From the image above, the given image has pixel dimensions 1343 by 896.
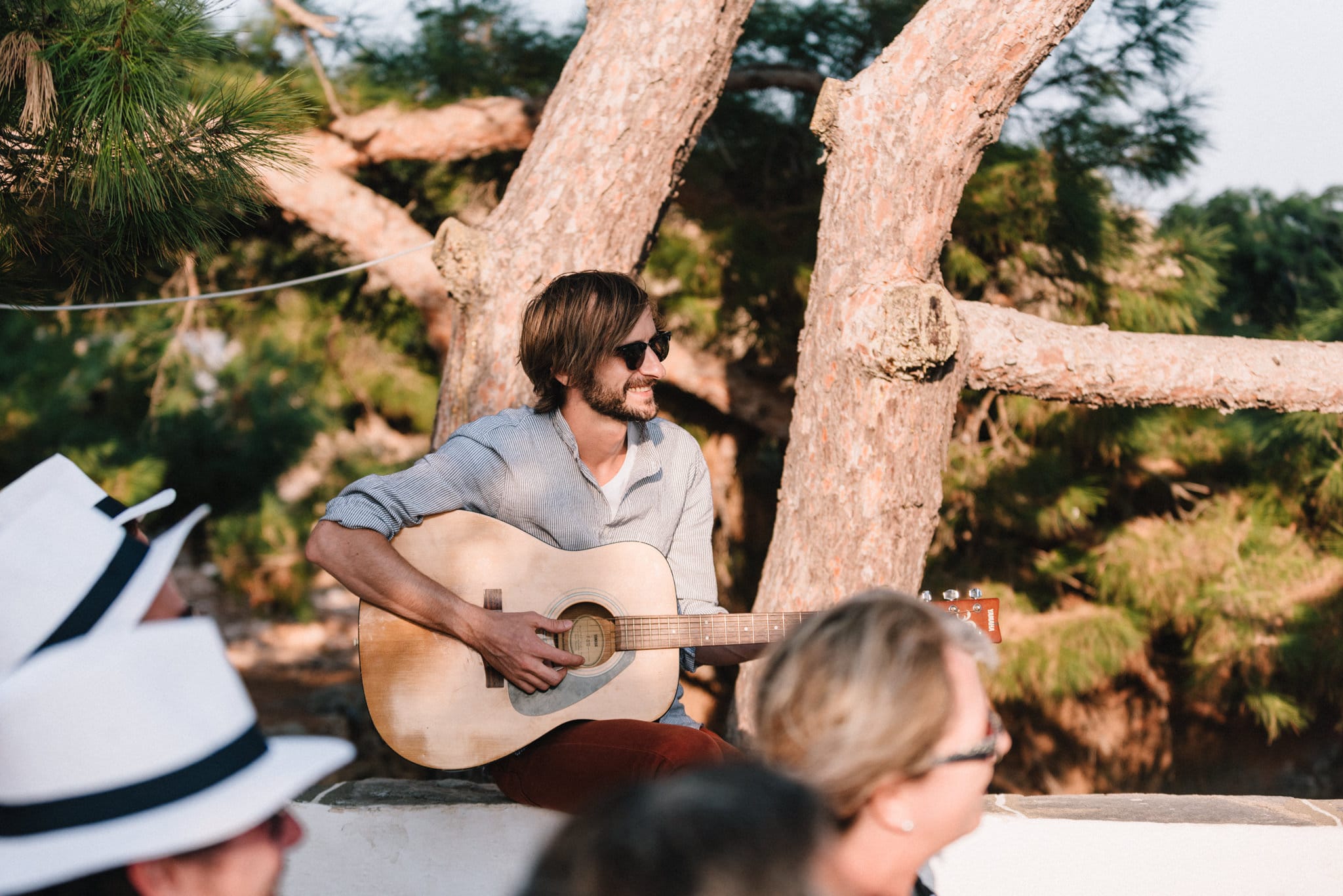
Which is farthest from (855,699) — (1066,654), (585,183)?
(1066,654)

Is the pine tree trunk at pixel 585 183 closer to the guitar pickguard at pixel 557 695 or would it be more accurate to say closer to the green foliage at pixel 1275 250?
the guitar pickguard at pixel 557 695

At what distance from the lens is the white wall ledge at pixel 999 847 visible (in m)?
2.28

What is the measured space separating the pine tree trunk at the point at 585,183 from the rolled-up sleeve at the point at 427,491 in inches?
29.8

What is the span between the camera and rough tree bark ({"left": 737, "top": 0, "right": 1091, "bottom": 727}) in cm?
288

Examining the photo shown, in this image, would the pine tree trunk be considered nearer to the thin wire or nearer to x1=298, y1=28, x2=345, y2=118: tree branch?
the thin wire

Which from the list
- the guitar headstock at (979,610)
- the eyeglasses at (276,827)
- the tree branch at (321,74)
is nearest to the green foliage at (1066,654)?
the guitar headstock at (979,610)

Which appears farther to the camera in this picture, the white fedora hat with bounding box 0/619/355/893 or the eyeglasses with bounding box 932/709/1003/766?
the eyeglasses with bounding box 932/709/1003/766

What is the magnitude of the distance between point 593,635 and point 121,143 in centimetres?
141

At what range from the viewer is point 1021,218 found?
436 centimetres

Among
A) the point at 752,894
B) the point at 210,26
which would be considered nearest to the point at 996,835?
the point at 752,894

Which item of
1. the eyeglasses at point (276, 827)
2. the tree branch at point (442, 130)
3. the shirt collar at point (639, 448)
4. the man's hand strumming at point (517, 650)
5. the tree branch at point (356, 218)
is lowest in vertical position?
the man's hand strumming at point (517, 650)

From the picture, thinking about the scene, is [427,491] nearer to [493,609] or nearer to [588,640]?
[493,609]

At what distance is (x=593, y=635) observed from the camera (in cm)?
235

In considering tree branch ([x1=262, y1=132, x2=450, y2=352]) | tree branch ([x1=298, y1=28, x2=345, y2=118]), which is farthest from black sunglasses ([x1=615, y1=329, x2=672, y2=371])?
tree branch ([x1=298, y1=28, x2=345, y2=118])
